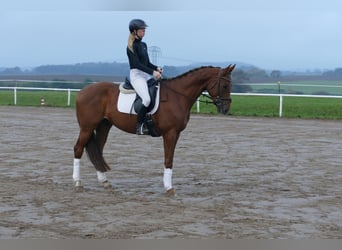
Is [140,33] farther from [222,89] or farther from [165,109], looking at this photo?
[222,89]

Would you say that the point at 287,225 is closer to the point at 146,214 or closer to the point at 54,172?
the point at 146,214

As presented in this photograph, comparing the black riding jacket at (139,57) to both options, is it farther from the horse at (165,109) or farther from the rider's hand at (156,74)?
the horse at (165,109)

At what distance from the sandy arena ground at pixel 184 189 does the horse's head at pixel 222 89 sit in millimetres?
1261

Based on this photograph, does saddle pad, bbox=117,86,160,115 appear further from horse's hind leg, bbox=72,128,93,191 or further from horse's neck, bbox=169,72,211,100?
horse's hind leg, bbox=72,128,93,191

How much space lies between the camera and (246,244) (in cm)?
262

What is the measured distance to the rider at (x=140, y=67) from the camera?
7320 millimetres

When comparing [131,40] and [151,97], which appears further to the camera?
[151,97]

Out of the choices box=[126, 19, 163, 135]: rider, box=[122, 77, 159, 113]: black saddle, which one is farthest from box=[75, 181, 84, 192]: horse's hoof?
box=[122, 77, 159, 113]: black saddle

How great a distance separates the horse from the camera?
25.7 ft

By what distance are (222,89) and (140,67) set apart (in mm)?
1235

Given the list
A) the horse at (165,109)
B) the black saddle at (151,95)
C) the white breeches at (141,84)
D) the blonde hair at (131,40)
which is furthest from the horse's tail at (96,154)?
the blonde hair at (131,40)

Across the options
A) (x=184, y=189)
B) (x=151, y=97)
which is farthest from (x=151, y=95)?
(x=184, y=189)

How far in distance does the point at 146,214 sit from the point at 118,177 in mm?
2795

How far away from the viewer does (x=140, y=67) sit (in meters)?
7.52
